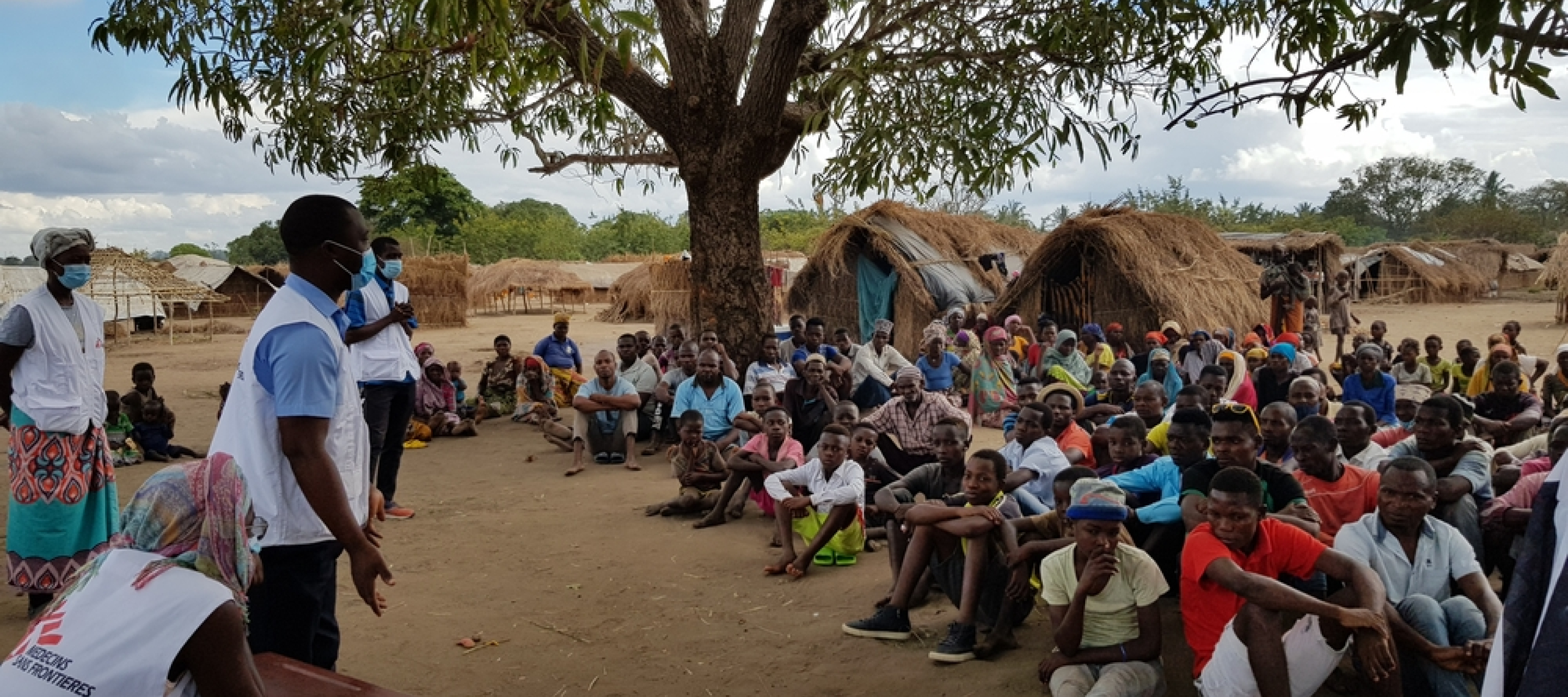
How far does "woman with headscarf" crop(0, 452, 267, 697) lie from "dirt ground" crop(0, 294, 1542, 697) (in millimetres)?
2052

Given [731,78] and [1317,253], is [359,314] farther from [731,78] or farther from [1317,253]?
[1317,253]

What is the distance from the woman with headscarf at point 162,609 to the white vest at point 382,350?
3790 mm

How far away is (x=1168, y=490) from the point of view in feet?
14.5

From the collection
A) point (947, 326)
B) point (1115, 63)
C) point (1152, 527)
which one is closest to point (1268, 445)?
point (1152, 527)

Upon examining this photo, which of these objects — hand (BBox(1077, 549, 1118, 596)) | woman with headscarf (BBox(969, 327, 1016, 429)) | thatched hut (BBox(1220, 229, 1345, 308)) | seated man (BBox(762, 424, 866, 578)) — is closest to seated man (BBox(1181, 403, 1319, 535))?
hand (BBox(1077, 549, 1118, 596))

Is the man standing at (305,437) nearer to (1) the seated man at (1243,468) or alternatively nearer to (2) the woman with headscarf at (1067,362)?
(1) the seated man at (1243,468)

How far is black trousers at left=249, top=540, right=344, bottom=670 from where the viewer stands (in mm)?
2646

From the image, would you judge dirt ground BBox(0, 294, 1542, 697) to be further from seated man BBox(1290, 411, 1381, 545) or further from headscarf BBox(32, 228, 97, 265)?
headscarf BBox(32, 228, 97, 265)

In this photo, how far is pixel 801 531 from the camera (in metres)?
5.81

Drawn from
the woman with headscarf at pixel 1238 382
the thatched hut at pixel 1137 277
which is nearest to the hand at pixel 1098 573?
the woman with headscarf at pixel 1238 382

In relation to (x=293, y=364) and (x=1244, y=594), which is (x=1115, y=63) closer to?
(x=1244, y=594)

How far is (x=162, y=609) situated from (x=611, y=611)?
10.1 ft

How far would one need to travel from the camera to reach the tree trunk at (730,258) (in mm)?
8805

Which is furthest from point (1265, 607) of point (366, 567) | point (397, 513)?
point (397, 513)
